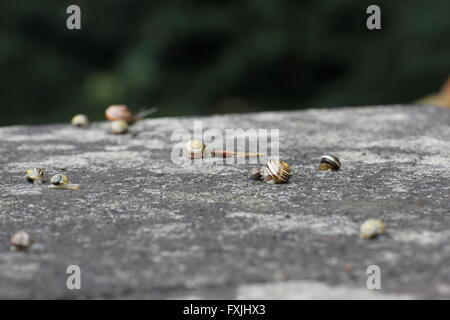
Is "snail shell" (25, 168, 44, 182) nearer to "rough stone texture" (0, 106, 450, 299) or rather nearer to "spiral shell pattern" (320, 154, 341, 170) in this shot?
"rough stone texture" (0, 106, 450, 299)

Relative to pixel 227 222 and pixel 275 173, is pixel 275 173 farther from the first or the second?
Answer: pixel 227 222

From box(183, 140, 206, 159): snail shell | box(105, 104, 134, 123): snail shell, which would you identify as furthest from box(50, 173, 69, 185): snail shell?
box(105, 104, 134, 123): snail shell

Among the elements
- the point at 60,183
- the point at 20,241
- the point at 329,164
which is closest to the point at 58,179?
the point at 60,183

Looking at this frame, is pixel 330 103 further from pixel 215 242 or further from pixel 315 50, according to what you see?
pixel 215 242

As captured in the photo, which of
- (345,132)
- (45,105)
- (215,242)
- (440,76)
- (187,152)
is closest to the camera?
(215,242)
